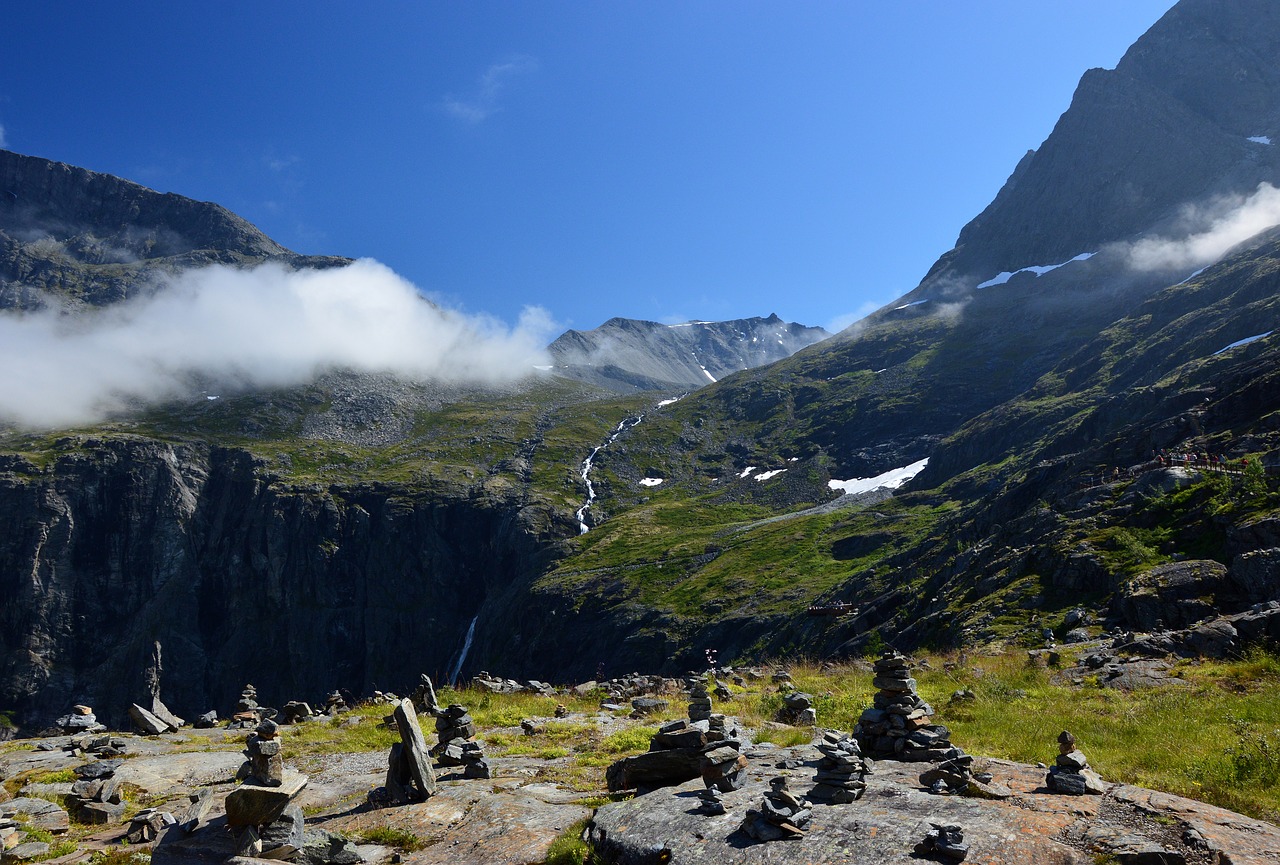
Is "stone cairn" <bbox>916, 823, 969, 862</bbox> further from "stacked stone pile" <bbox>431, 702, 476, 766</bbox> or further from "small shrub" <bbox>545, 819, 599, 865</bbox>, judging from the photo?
"stacked stone pile" <bbox>431, 702, 476, 766</bbox>

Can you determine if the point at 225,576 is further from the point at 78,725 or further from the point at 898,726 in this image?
the point at 898,726

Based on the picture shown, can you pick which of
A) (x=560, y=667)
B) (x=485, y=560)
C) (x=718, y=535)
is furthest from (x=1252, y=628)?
(x=485, y=560)

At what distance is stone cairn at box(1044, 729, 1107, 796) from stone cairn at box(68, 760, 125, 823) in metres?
17.7

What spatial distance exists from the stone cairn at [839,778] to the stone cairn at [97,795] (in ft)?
46.8

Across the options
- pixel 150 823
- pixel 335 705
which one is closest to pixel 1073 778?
pixel 150 823

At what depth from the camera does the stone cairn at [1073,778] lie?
395 inches

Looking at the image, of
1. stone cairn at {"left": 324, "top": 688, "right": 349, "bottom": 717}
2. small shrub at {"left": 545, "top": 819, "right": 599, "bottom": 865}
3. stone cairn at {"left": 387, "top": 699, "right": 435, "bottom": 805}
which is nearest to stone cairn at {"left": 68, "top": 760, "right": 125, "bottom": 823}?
stone cairn at {"left": 387, "top": 699, "right": 435, "bottom": 805}

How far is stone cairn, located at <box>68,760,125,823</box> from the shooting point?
555 inches

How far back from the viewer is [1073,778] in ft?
33.1

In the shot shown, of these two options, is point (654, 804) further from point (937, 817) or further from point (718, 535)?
point (718, 535)

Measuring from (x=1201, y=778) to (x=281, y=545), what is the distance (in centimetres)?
19497

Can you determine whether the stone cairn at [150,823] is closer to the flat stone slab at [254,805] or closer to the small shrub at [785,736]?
the flat stone slab at [254,805]

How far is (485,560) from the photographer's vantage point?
17562 cm

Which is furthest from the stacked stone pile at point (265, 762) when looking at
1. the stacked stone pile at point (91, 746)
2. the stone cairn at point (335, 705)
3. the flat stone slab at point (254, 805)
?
the stone cairn at point (335, 705)
